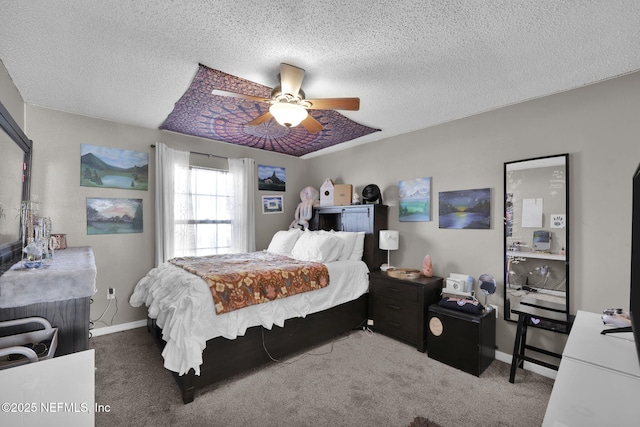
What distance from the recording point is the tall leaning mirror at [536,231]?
2.35 meters

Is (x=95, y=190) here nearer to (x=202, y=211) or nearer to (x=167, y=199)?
(x=167, y=199)

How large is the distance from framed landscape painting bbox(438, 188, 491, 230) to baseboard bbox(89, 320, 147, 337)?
12.3ft

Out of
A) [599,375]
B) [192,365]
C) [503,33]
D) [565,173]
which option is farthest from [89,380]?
[565,173]

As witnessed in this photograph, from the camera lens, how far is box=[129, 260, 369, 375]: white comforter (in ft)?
6.53

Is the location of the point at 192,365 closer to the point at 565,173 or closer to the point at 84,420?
the point at 84,420

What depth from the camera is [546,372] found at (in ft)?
7.75

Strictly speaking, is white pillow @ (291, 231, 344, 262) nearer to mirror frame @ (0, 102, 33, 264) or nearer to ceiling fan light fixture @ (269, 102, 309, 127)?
ceiling fan light fixture @ (269, 102, 309, 127)

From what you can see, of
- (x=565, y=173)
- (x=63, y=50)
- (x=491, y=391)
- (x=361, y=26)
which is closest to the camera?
(x=361, y=26)

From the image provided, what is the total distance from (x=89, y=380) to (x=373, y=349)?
2.42 metres

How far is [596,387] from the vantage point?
1011mm

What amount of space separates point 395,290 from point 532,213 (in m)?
1.47

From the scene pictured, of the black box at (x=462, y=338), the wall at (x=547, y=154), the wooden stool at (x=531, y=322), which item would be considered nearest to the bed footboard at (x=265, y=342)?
the black box at (x=462, y=338)

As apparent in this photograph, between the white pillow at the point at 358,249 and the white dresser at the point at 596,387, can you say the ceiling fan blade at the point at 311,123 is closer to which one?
the white pillow at the point at 358,249

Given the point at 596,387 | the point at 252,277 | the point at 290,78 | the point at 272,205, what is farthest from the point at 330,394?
the point at 272,205
